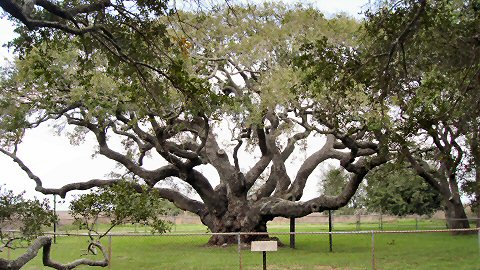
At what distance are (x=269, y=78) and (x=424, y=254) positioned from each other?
8.05m

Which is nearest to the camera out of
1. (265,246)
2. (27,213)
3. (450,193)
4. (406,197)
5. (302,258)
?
(27,213)

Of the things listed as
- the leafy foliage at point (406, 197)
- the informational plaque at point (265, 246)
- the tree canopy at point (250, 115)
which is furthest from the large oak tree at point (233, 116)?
the leafy foliage at point (406, 197)

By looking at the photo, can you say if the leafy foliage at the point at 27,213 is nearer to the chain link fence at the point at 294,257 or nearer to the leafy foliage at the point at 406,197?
the chain link fence at the point at 294,257

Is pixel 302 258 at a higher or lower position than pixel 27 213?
lower

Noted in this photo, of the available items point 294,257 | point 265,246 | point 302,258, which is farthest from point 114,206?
point 294,257

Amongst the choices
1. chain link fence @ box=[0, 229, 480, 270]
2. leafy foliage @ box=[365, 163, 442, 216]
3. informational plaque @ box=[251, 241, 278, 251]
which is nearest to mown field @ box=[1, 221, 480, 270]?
chain link fence @ box=[0, 229, 480, 270]

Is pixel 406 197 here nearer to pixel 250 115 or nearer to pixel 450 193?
pixel 450 193

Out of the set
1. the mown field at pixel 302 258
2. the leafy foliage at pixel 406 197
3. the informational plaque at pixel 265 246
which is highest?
the leafy foliage at pixel 406 197

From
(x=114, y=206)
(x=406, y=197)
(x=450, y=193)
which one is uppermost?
(x=406, y=197)

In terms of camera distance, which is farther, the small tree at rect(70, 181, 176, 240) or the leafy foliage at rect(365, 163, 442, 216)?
the leafy foliage at rect(365, 163, 442, 216)

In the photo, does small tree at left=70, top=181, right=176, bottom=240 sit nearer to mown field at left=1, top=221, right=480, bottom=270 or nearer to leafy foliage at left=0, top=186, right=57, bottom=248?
leafy foliage at left=0, top=186, right=57, bottom=248

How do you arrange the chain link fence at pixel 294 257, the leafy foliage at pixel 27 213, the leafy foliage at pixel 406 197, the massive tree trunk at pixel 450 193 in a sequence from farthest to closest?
the leafy foliage at pixel 406 197 < the massive tree trunk at pixel 450 193 < the chain link fence at pixel 294 257 < the leafy foliage at pixel 27 213

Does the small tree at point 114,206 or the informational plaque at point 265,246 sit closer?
the small tree at point 114,206

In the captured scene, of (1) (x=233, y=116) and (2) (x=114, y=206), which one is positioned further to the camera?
(1) (x=233, y=116)
